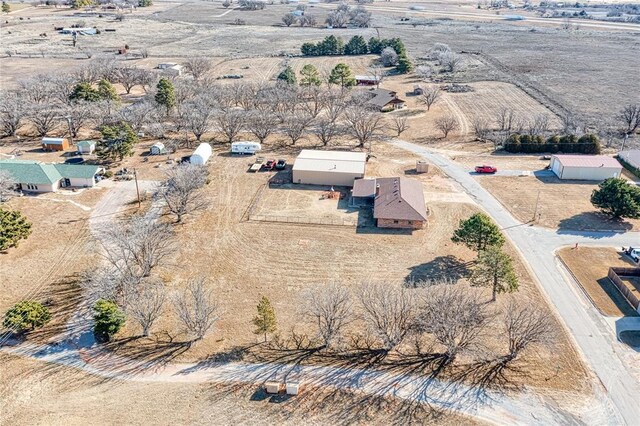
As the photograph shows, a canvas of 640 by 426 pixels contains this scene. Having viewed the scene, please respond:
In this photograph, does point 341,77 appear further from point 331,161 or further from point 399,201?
point 399,201

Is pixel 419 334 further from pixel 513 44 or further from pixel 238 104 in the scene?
pixel 513 44

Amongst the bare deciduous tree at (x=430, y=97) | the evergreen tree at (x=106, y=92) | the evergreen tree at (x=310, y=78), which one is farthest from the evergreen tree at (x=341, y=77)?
the evergreen tree at (x=106, y=92)

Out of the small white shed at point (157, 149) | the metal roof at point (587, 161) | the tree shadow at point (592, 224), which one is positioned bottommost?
the tree shadow at point (592, 224)

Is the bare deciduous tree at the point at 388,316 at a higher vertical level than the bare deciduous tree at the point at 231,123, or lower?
lower

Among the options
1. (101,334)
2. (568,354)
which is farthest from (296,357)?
(568,354)

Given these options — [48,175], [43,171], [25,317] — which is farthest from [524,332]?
[43,171]

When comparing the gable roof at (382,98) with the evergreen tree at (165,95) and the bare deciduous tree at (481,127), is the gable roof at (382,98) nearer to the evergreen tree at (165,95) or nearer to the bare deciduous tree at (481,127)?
the bare deciduous tree at (481,127)
